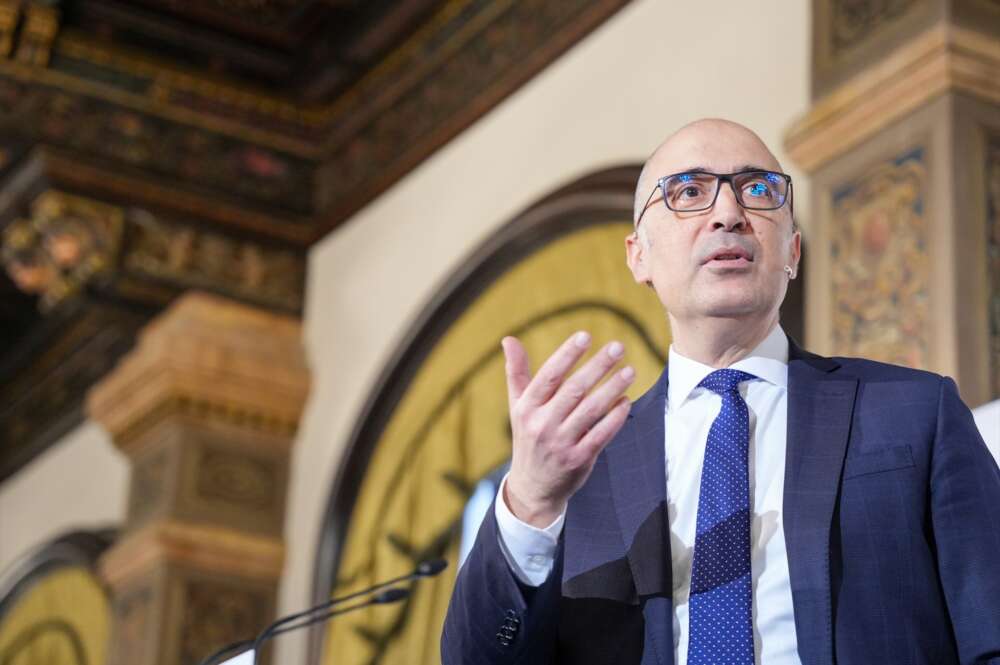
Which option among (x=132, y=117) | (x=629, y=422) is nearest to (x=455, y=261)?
(x=132, y=117)

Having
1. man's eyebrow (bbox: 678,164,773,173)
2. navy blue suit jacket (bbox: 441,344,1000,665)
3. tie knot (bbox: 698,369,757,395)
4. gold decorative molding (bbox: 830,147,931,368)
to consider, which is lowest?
navy blue suit jacket (bbox: 441,344,1000,665)

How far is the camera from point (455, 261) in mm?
6516

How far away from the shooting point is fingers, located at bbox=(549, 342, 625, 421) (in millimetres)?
1787

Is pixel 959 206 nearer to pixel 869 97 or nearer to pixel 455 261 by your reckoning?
pixel 869 97

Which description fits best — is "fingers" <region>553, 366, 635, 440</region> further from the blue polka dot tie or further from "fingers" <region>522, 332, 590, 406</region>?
the blue polka dot tie

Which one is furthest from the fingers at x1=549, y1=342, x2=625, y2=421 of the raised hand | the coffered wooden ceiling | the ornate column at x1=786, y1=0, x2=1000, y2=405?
the coffered wooden ceiling

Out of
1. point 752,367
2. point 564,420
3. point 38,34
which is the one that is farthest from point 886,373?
point 38,34

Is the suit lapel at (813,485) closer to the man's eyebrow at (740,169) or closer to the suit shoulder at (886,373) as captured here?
the suit shoulder at (886,373)

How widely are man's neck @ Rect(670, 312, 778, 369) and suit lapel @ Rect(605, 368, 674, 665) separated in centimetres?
8

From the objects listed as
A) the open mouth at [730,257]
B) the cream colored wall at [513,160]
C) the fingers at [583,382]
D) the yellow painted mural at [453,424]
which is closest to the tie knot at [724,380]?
the open mouth at [730,257]

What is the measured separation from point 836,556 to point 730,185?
506mm

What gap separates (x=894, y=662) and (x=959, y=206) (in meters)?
2.50

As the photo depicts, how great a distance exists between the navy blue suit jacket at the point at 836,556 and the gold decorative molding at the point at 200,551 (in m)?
5.08

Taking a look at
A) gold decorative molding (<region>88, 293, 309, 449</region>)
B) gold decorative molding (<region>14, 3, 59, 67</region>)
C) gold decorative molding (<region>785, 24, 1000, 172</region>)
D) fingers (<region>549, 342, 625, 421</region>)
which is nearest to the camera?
fingers (<region>549, 342, 625, 421</region>)
